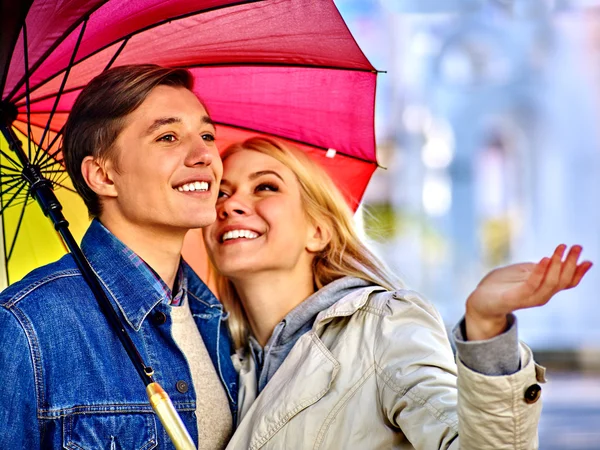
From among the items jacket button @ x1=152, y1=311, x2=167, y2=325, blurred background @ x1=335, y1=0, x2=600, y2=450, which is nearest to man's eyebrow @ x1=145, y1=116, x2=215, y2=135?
jacket button @ x1=152, y1=311, x2=167, y2=325

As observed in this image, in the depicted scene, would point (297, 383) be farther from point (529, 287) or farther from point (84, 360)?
point (529, 287)

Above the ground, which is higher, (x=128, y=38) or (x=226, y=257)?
(x=128, y=38)

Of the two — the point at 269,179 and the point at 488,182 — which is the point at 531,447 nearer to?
the point at 269,179

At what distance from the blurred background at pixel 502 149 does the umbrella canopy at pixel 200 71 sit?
21.5 m

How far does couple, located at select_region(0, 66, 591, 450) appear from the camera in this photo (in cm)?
278

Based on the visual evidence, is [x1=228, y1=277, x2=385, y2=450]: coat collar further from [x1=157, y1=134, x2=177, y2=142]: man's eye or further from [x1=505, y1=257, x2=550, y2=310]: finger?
[x1=505, y1=257, x2=550, y2=310]: finger

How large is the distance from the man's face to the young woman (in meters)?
0.39

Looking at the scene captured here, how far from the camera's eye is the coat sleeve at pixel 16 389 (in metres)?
2.84

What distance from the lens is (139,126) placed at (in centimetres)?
343

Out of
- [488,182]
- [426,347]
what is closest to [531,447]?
[426,347]

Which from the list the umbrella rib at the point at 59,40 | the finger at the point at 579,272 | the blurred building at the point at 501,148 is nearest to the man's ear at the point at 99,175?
the umbrella rib at the point at 59,40

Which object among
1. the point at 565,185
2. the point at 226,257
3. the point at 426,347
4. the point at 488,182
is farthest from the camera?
the point at 488,182

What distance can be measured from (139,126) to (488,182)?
89.1 ft

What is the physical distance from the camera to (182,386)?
329cm
